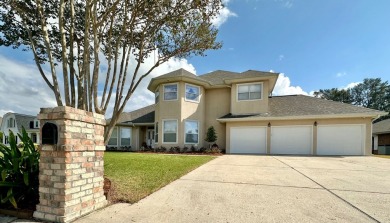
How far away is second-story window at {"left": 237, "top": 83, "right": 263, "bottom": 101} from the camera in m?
17.3

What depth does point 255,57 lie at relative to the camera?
57.9ft

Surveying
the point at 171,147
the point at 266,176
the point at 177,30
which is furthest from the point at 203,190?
the point at 171,147

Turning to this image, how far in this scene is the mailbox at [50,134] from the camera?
12.0 feet

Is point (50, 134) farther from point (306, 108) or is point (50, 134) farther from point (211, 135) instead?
point (306, 108)

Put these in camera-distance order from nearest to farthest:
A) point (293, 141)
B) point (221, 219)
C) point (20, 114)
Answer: point (221, 219)
point (293, 141)
point (20, 114)

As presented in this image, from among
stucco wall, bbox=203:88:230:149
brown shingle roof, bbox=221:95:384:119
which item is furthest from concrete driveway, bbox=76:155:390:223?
stucco wall, bbox=203:88:230:149

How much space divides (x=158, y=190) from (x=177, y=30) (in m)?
4.96

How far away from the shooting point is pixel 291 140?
16188 millimetres

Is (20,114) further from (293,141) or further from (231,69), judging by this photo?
(293,141)

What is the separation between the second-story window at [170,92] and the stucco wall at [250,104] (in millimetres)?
4718

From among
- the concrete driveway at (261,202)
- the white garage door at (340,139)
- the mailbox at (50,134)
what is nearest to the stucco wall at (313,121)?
the white garage door at (340,139)

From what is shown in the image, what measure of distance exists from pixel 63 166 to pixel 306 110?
16832 millimetres

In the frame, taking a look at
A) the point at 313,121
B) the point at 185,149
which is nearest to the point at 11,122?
the point at 185,149

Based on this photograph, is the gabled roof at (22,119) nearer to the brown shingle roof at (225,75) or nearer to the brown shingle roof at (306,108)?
the brown shingle roof at (225,75)
